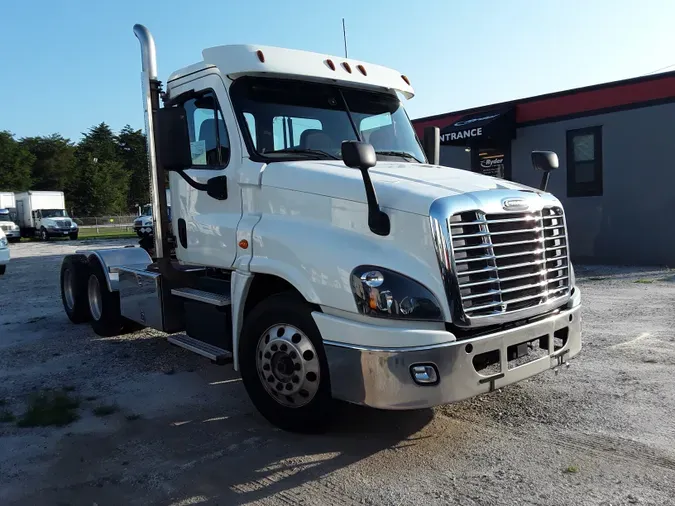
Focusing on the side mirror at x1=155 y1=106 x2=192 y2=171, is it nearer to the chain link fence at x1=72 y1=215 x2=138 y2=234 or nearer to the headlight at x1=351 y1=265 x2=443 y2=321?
the headlight at x1=351 y1=265 x2=443 y2=321

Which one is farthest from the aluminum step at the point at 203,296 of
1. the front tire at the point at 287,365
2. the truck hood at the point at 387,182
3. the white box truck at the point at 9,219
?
the white box truck at the point at 9,219

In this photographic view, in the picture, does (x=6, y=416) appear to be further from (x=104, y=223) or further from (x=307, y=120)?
(x=104, y=223)

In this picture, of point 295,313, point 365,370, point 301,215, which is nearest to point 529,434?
point 365,370

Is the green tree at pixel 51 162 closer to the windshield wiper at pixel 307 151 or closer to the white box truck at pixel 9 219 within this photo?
the white box truck at pixel 9 219

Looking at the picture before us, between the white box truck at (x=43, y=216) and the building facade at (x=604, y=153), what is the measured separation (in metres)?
30.1

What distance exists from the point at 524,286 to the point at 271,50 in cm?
273

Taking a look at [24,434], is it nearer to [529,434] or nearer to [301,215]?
[301,215]

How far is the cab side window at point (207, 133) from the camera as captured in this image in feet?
16.3

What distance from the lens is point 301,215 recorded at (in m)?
4.33

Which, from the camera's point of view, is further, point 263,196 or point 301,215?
point 263,196

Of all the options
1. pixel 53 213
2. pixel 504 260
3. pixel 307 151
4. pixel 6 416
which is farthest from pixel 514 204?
pixel 53 213

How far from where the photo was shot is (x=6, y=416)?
4918mm

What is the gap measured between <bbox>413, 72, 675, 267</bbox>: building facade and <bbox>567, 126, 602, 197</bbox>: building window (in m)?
0.02

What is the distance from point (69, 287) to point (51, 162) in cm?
8275
